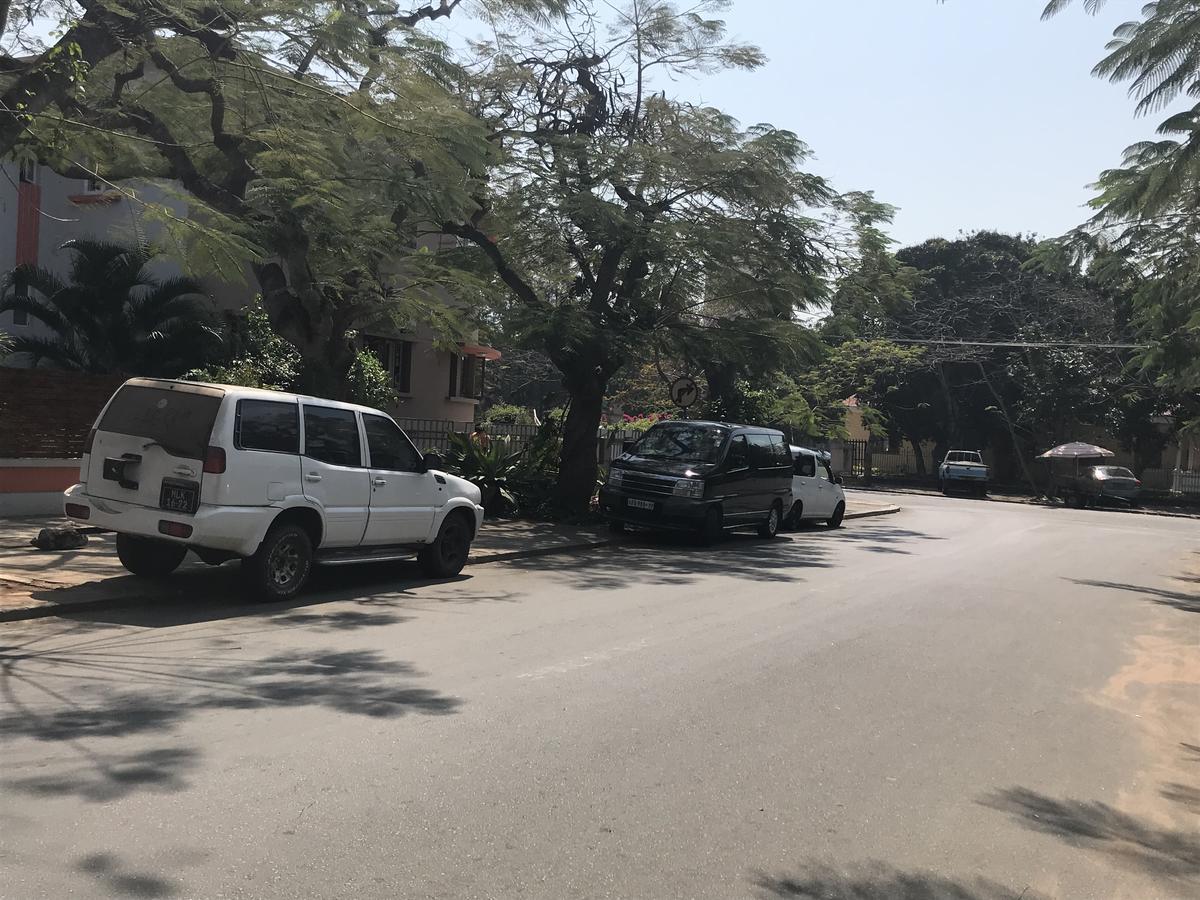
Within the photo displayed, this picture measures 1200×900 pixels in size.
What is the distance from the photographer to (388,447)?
11211 mm

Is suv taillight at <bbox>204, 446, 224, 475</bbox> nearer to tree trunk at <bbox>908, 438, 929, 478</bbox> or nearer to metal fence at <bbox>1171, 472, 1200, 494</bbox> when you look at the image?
tree trunk at <bbox>908, 438, 929, 478</bbox>

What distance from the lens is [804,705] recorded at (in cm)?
705

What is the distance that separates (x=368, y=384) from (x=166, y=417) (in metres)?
11.7

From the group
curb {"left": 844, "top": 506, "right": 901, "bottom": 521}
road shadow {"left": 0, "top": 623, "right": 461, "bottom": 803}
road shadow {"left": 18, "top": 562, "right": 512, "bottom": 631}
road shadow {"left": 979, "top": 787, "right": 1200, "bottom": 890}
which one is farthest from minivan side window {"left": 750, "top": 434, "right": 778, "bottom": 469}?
road shadow {"left": 979, "top": 787, "right": 1200, "bottom": 890}

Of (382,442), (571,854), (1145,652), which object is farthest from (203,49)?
(1145,652)

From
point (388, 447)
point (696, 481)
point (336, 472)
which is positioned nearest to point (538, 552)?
point (696, 481)

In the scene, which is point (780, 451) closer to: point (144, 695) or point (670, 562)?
point (670, 562)

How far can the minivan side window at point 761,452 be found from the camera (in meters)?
18.8

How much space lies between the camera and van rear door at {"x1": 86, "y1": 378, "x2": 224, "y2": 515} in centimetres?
915

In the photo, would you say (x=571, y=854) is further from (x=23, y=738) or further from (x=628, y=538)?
(x=628, y=538)

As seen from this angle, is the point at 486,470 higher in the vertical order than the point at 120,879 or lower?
higher

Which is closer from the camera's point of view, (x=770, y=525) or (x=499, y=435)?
(x=770, y=525)

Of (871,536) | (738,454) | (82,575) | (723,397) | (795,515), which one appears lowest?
(82,575)

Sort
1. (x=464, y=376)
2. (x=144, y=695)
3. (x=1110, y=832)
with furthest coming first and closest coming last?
(x=464, y=376) → (x=144, y=695) → (x=1110, y=832)
